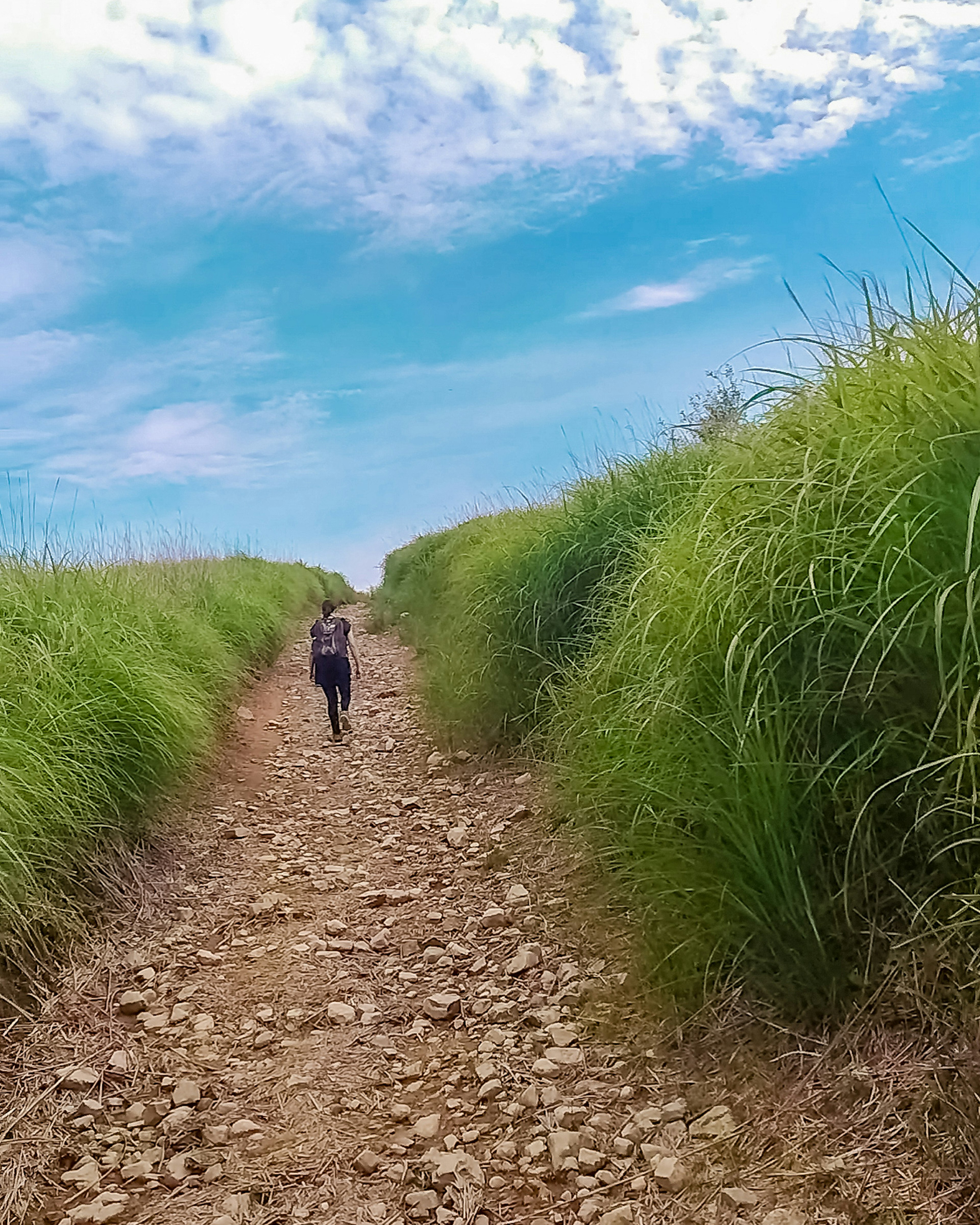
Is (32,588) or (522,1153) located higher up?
(32,588)

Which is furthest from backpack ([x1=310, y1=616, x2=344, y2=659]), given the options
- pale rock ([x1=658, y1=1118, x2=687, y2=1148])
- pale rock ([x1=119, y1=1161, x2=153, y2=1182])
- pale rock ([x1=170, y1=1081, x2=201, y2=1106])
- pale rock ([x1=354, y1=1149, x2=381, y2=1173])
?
pale rock ([x1=658, y1=1118, x2=687, y2=1148])

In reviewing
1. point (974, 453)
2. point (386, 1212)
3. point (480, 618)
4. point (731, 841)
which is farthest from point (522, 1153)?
point (480, 618)

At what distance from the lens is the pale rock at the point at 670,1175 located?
1971mm

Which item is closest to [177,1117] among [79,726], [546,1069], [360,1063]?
[360,1063]

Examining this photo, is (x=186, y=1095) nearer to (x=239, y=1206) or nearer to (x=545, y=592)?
(x=239, y=1206)

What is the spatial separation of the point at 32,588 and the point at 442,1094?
3.95 m

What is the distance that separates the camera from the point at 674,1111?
7.25 ft

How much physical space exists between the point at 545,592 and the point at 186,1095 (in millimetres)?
3319

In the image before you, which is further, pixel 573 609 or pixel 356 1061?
pixel 573 609

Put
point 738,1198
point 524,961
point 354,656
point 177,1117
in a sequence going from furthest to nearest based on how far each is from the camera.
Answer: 1. point 354,656
2. point 524,961
3. point 177,1117
4. point 738,1198

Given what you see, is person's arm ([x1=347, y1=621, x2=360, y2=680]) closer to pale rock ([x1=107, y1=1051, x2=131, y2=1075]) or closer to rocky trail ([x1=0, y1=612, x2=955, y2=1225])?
rocky trail ([x1=0, y1=612, x2=955, y2=1225])

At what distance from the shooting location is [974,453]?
7.49ft

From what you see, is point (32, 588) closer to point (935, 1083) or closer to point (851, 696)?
point (851, 696)

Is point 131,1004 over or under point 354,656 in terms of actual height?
under
